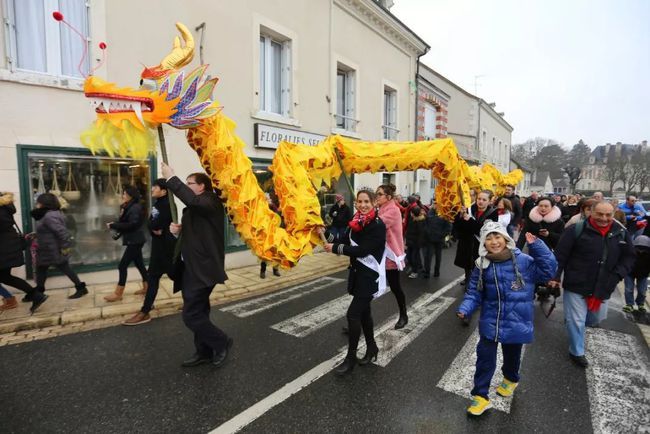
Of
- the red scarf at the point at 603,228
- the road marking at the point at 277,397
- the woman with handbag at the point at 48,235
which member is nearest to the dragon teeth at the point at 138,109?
the road marking at the point at 277,397

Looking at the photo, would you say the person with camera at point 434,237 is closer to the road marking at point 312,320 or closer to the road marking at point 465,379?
the road marking at point 312,320

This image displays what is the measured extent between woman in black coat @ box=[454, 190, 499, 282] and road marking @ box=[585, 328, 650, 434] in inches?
71.4

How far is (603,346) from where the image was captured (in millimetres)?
4207

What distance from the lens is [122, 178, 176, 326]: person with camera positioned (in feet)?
14.9

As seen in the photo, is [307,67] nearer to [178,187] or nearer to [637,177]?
[178,187]

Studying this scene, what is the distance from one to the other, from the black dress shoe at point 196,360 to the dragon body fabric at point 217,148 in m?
1.32

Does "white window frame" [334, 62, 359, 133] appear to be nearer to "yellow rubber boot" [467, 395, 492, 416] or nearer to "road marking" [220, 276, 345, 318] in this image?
"road marking" [220, 276, 345, 318]

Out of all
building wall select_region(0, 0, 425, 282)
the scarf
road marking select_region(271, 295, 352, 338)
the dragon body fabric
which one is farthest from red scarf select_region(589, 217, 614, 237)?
building wall select_region(0, 0, 425, 282)

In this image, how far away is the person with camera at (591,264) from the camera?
3.66 meters

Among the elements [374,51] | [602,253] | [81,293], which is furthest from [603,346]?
[374,51]

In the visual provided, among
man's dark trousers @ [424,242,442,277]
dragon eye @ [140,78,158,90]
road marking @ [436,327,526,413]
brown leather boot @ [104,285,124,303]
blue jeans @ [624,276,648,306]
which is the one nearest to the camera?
dragon eye @ [140,78,158,90]

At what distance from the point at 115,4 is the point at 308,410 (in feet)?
23.2

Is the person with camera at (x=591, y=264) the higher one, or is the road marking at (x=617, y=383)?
the person with camera at (x=591, y=264)

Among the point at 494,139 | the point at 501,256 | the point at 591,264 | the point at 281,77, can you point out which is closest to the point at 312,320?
the point at 501,256
